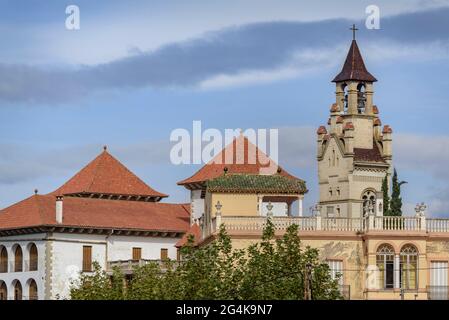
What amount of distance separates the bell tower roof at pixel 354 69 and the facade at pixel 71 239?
4766 cm

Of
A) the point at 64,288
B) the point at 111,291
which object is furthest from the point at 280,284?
the point at 64,288

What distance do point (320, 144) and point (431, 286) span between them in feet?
296

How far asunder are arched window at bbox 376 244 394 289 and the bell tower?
74.6 meters

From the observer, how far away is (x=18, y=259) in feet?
427

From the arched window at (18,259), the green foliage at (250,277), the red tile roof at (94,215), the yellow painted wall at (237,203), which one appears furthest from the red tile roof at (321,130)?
the green foliage at (250,277)

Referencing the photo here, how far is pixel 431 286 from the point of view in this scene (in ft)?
316

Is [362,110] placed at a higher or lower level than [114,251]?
higher

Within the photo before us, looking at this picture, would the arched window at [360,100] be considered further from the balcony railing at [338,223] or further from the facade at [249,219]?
the balcony railing at [338,223]

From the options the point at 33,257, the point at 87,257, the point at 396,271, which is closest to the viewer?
the point at 396,271

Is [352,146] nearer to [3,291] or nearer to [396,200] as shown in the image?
[396,200]

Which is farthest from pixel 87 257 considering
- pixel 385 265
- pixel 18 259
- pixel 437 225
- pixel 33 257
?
pixel 437 225

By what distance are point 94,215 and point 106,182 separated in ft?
42.1

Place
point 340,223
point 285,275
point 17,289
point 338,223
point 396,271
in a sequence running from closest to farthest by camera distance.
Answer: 1. point 285,275
2. point 396,271
3. point 338,223
4. point 340,223
5. point 17,289

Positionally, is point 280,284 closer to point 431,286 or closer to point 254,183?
point 431,286
